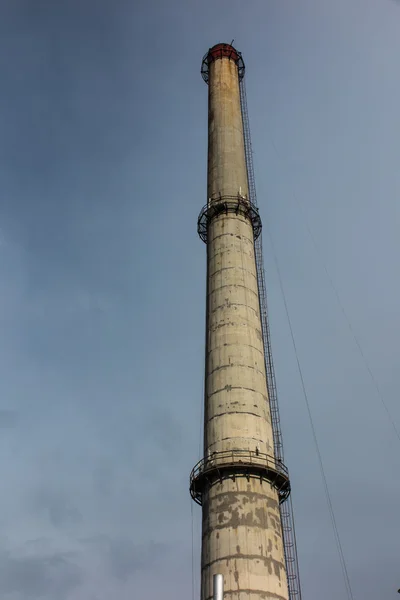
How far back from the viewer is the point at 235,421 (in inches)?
1312

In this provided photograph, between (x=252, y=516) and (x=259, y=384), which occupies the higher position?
(x=259, y=384)

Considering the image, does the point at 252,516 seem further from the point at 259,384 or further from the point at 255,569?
the point at 259,384

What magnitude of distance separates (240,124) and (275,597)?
35124mm

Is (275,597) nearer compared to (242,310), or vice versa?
(275,597)

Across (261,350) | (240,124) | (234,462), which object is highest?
(240,124)

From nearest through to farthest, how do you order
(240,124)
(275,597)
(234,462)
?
(275,597) → (234,462) → (240,124)

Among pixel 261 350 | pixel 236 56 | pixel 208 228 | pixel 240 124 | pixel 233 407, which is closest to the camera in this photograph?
pixel 233 407

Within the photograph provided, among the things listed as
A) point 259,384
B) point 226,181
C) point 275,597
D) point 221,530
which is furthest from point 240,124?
point 275,597

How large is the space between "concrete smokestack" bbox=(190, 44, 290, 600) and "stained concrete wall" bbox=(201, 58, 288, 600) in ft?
0.16

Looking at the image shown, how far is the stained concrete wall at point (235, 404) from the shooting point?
96.1ft

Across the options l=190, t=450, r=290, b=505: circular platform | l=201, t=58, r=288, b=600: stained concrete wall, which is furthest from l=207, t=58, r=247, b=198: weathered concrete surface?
l=190, t=450, r=290, b=505: circular platform

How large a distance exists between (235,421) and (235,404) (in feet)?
3.24

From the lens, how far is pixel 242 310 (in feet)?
123

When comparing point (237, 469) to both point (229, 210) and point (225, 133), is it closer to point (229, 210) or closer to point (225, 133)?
point (229, 210)
